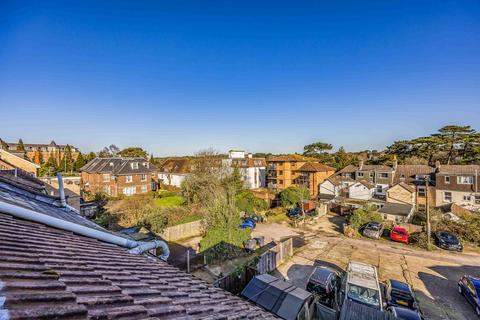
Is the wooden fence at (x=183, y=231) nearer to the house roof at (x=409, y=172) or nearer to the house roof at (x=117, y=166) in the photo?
the house roof at (x=117, y=166)

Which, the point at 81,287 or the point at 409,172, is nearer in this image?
the point at 81,287

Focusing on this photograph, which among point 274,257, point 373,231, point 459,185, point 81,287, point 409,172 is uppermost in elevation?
point 81,287

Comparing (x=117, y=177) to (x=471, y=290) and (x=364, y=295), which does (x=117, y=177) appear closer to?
(x=364, y=295)

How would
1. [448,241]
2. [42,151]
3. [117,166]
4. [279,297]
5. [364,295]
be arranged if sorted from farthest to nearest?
[42,151], [117,166], [448,241], [364,295], [279,297]

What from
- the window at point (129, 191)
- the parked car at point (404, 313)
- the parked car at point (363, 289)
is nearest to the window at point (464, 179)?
the parked car at point (363, 289)

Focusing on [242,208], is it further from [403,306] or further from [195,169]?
[403,306]

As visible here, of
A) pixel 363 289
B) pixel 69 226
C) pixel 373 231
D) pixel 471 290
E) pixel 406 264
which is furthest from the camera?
pixel 373 231

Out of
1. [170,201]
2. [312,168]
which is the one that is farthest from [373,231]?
[170,201]
